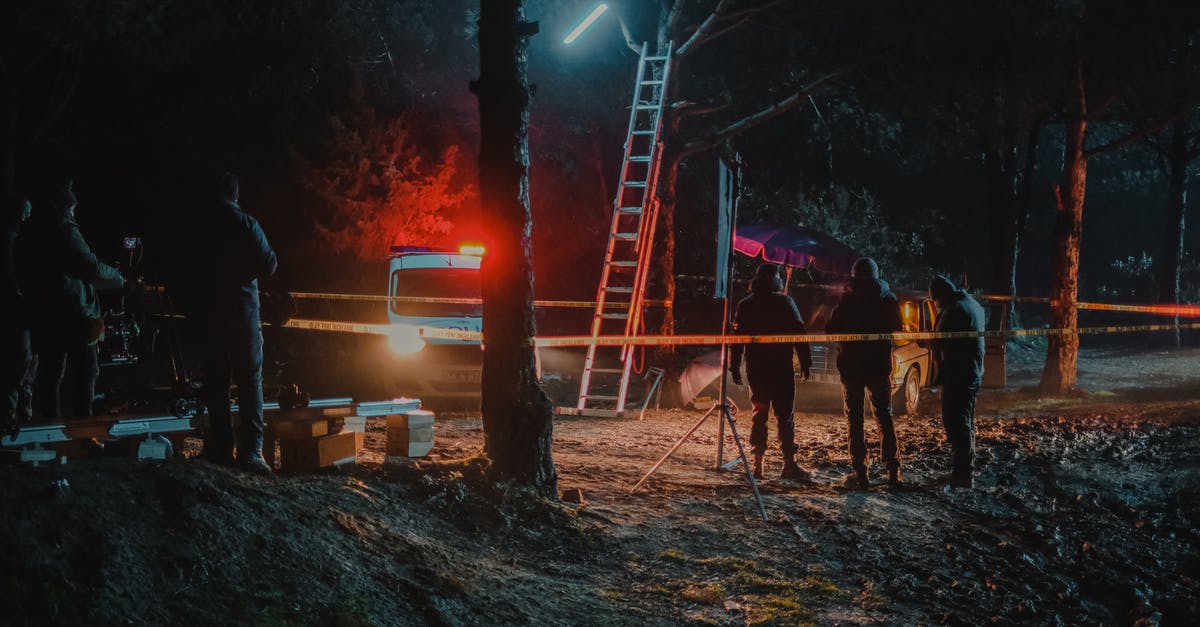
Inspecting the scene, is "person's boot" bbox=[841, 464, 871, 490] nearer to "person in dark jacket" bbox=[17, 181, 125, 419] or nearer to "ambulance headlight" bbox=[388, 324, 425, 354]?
"ambulance headlight" bbox=[388, 324, 425, 354]

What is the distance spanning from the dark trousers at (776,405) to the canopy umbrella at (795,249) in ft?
24.7

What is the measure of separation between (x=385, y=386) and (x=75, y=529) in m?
7.37

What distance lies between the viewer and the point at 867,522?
693 cm

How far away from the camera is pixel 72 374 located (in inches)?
278

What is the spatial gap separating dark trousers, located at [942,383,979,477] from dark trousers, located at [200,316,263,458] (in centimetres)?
605

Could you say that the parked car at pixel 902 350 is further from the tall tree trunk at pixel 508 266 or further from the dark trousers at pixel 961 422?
the tall tree trunk at pixel 508 266

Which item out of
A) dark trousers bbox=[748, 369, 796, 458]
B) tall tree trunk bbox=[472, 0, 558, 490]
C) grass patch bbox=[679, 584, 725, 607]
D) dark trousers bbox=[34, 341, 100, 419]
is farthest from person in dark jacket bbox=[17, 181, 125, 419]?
dark trousers bbox=[748, 369, 796, 458]

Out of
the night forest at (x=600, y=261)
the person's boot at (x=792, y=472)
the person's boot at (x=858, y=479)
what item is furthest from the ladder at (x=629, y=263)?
the person's boot at (x=858, y=479)

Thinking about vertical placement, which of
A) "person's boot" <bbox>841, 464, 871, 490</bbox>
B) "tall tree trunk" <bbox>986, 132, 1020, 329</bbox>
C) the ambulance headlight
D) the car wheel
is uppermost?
"tall tree trunk" <bbox>986, 132, 1020, 329</bbox>

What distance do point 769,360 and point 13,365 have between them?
6218 millimetres

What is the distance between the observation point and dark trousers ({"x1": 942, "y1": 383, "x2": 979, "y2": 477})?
8.37 m

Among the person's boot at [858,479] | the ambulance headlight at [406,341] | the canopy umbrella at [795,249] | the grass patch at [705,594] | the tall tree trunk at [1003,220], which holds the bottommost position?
the grass patch at [705,594]

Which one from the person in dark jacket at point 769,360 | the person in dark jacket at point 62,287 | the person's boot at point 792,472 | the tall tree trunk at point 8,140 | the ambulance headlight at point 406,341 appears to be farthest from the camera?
the tall tree trunk at point 8,140

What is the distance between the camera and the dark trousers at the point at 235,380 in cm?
568
